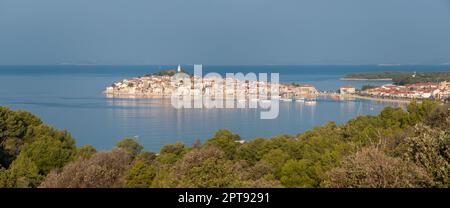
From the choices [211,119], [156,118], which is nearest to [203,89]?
[156,118]

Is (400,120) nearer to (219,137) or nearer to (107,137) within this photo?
(219,137)

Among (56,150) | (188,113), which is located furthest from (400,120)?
(188,113)

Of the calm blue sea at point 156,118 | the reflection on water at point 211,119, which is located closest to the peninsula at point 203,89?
the calm blue sea at point 156,118

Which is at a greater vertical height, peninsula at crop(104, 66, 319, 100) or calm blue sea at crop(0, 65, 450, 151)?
peninsula at crop(104, 66, 319, 100)

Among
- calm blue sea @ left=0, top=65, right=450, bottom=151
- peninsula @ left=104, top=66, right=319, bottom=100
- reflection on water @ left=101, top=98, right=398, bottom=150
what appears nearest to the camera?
calm blue sea @ left=0, top=65, right=450, bottom=151

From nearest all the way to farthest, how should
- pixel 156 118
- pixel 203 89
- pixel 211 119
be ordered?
pixel 211 119 → pixel 156 118 → pixel 203 89

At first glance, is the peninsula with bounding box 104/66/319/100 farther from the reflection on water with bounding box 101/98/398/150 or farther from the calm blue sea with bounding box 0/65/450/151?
the reflection on water with bounding box 101/98/398/150

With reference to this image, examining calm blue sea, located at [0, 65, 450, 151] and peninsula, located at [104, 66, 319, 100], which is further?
peninsula, located at [104, 66, 319, 100]

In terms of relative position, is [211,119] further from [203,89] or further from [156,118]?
[203,89]

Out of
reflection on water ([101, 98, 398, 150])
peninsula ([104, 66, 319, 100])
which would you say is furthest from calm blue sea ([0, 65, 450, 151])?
peninsula ([104, 66, 319, 100])

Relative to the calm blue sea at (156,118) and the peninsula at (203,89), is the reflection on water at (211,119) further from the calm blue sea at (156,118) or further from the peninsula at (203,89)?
the peninsula at (203,89)

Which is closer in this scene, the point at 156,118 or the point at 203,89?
the point at 156,118

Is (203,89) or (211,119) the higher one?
(203,89)

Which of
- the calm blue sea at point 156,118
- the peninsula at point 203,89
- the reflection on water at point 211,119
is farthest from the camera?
the peninsula at point 203,89
